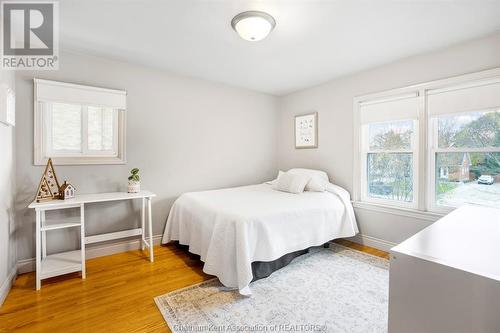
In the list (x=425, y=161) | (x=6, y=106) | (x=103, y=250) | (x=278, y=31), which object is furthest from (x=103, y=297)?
(x=425, y=161)

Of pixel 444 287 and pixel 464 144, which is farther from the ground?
pixel 464 144

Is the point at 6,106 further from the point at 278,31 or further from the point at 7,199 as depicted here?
the point at 278,31

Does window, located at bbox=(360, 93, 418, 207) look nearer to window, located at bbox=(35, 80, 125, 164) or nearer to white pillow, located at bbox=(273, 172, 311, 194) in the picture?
white pillow, located at bbox=(273, 172, 311, 194)

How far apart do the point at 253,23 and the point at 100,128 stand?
2157 millimetres

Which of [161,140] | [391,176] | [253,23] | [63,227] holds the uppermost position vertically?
[253,23]

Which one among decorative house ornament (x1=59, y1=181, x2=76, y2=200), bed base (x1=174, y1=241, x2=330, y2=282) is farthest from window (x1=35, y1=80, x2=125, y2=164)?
bed base (x1=174, y1=241, x2=330, y2=282)

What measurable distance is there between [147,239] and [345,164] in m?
2.92

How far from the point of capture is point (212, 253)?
2.17m

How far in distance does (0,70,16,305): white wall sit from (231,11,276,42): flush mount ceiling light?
1.95 m

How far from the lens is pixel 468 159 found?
2459mm

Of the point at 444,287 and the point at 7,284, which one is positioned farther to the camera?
the point at 7,284

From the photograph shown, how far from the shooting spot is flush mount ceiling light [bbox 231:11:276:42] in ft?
6.19

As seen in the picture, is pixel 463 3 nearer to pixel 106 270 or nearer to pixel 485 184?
pixel 485 184

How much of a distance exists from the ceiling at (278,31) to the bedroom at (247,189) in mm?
20
